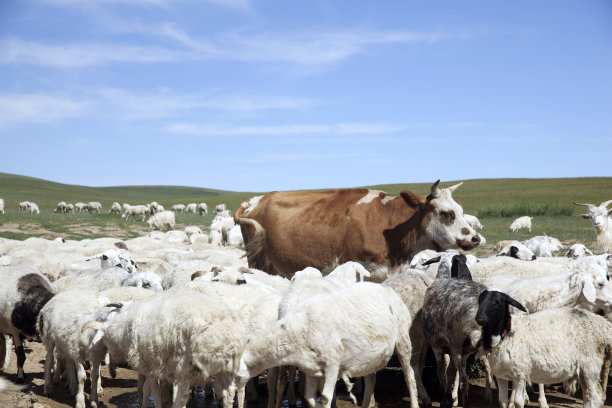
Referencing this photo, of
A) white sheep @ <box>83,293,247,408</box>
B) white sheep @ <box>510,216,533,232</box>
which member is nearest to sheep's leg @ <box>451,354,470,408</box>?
white sheep @ <box>83,293,247,408</box>

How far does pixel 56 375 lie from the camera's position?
9.27 m

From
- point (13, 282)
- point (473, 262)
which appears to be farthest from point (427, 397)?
point (13, 282)

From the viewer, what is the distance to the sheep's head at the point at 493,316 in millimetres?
6609

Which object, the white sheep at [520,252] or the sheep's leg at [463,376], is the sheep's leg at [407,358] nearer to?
the sheep's leg at [463,376]

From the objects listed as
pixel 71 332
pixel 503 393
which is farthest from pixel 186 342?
pixel 503 393

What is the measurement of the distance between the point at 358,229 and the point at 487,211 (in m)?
42.6

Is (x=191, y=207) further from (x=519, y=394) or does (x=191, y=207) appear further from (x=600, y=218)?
(x=519, y=394)

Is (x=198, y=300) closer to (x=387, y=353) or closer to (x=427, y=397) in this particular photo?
(x=387, y=353)

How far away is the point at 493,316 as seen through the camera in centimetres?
665

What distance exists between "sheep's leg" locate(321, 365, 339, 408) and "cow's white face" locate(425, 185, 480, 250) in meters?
4.04

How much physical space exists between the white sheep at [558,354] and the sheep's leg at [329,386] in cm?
184

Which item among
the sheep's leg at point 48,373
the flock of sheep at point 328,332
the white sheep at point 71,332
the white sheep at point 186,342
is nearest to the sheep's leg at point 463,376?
the flock of sheep at point 328,332

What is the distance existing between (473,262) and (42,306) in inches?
303

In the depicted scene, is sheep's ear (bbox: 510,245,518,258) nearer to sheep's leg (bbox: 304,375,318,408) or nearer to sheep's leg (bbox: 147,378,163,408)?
sheep's leg (bbox: 304,375,318,408)
